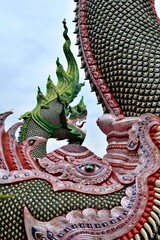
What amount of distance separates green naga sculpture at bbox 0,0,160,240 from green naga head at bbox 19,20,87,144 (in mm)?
13

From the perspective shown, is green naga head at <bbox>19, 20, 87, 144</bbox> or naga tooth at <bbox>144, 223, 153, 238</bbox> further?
green naga head at <bbox>19, 20, 87, 144</bbox>

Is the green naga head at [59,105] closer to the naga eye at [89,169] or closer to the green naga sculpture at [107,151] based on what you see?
the green naga sculpture at [107,151]

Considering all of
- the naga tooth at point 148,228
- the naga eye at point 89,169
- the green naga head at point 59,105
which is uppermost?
the green naga head at point 59,105

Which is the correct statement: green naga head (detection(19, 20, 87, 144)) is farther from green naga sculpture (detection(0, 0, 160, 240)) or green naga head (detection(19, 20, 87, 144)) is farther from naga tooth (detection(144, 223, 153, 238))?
naga tooth (detection(144, 223, 153, 238))

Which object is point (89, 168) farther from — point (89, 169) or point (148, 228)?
point (148, 228)

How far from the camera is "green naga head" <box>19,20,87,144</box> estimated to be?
6.92m

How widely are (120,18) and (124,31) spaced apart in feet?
0.63

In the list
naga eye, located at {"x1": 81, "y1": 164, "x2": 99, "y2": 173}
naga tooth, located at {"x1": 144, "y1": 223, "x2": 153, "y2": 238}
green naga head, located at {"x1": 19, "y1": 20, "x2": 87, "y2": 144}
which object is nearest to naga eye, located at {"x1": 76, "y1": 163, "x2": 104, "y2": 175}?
naga eye, located at {"x1": 81, "y1": 164, "x2": 99, "y2": 173}

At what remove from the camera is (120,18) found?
6395 mm

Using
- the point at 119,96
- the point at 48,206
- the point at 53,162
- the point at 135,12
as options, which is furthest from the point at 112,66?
the point at 48,206

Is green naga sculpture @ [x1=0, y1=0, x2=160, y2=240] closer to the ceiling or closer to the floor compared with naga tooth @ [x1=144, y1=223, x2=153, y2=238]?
closer to the ceiling

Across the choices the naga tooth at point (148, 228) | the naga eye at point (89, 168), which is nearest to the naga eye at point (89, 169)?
the naga eye at point (89, 168)

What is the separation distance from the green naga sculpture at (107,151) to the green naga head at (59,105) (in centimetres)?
1

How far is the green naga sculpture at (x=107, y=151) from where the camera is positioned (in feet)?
16.5
